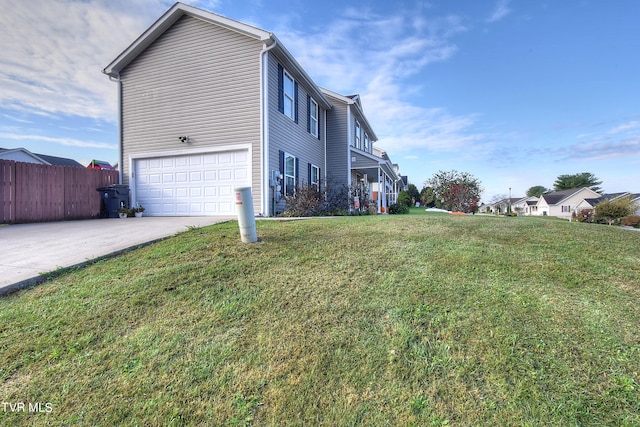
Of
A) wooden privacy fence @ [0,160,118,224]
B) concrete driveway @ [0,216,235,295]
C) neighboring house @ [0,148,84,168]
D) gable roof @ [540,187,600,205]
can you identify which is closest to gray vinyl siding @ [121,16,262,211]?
wooden privacy fence @ [0,160,118,224]

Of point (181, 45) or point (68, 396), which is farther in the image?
point (181, 45)

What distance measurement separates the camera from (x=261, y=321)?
2.69 m

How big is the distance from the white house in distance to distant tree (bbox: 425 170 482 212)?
13.8m

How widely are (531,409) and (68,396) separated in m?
3.02

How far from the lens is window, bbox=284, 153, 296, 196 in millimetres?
10828

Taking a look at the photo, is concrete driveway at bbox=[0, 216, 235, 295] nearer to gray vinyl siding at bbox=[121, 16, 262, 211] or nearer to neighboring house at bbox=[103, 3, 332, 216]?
neighboring house at bbox=[103, 3, 332, 216]

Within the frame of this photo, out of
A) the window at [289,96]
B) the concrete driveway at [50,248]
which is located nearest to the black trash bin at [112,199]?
the concrete driveway at [50,248]

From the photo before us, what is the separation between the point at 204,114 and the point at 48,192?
566cm

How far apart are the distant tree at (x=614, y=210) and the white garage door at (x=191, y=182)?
24.7m

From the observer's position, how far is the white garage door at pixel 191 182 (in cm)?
992

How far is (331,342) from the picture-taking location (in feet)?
7.83

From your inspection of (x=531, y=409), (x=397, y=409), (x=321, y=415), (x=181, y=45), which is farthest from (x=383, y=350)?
(x=181, y=45)

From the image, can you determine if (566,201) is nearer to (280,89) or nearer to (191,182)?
(280,89)

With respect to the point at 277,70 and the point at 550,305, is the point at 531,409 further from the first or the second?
the point at 277,70
